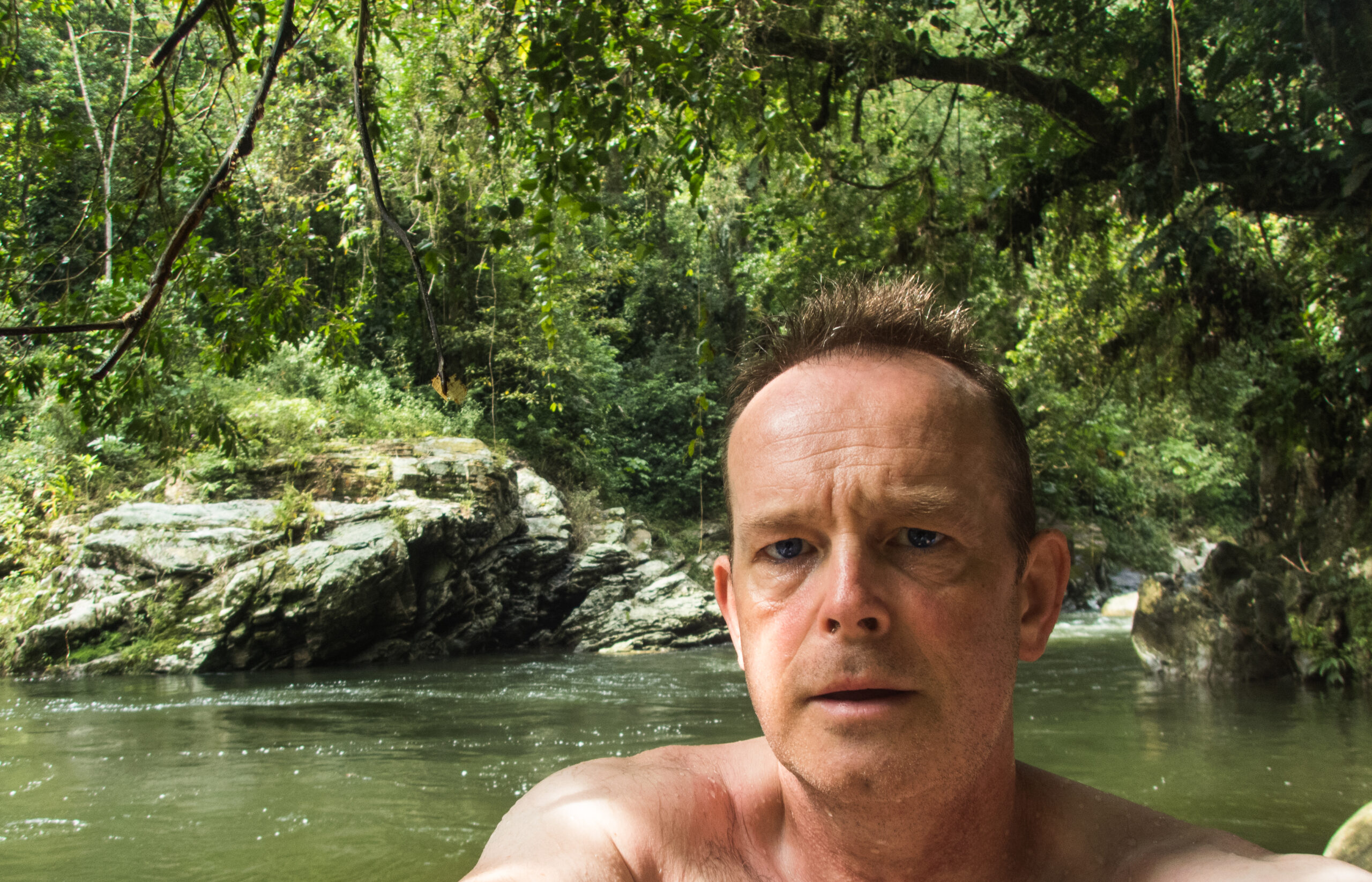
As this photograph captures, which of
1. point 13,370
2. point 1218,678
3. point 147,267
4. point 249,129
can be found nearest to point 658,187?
point 147,267

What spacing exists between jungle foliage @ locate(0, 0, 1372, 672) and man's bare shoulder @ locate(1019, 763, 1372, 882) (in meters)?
1.41

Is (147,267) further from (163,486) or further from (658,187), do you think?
(163,486)

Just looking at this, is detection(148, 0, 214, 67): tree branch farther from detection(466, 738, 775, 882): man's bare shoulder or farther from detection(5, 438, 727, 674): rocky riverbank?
detection(5, 438, 727, 674): rocky riverbank

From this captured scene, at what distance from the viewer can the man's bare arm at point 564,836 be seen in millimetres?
1271

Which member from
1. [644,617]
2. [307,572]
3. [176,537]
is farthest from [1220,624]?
[176,537]

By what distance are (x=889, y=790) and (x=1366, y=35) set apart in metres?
5.14

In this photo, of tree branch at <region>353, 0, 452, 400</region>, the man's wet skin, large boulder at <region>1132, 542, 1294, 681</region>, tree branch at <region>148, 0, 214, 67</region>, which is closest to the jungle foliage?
tree branch at <region>148, 0, 214, 67</region>

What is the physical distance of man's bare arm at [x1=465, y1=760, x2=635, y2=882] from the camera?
1271 millimetres

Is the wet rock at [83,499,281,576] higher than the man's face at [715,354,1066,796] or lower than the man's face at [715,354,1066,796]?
lower

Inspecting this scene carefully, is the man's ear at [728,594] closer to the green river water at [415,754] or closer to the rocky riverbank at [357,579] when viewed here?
the green river water at [415,754]

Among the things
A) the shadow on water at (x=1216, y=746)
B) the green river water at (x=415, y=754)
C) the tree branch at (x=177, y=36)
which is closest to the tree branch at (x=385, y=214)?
the tree branch at (x=177, y=36)

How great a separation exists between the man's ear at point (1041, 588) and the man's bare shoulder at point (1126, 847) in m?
0.26

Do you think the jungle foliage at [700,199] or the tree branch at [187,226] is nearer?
the tree branch at [187,226]

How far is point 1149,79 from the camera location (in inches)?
232
